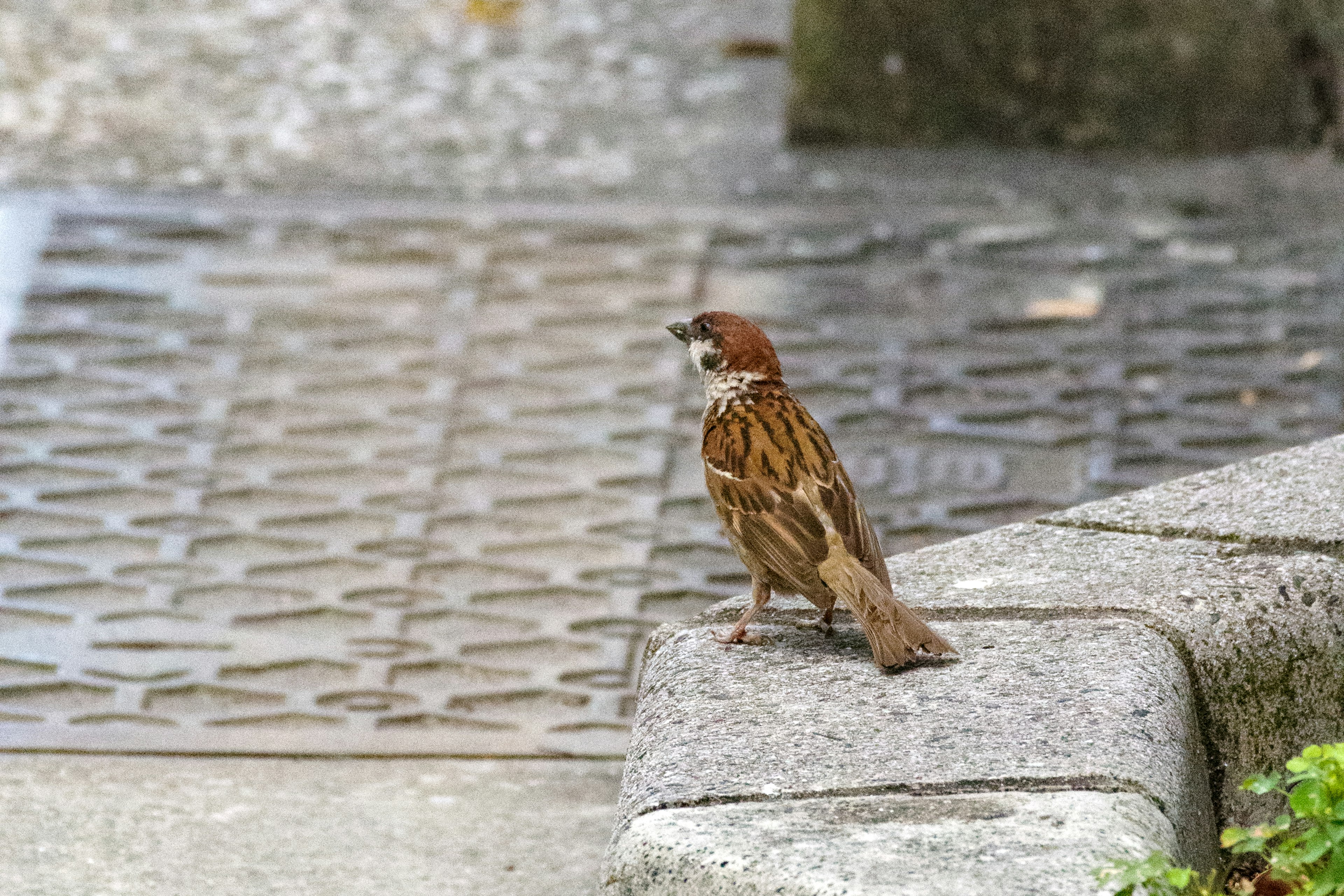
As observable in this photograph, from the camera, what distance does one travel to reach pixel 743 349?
3234 millimetres

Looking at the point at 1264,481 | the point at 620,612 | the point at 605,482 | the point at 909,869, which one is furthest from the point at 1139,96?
the point at 909,869

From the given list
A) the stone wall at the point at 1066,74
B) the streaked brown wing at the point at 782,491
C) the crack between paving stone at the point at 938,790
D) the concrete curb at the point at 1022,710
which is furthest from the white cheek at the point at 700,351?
the stone wall at the point at 1066,74

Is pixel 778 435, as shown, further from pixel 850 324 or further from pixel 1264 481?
pixel 850 324

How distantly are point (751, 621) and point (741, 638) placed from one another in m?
0.13

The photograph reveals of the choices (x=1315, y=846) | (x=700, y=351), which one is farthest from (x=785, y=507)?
(x=1315, y=846)

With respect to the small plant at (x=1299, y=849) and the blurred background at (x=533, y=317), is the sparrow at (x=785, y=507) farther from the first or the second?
the blurred background at (x=533, y=317)

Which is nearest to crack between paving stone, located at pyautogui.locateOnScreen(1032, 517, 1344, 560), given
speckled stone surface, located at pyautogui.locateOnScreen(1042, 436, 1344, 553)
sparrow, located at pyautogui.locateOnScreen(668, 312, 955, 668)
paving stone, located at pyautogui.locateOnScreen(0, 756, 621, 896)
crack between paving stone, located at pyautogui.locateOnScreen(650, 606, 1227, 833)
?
speckled stone surface, located at pyautogui.locateOnScreen(1042, 436, 1344, 553)

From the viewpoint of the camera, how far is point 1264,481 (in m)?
3.20

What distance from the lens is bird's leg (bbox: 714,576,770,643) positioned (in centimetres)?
289

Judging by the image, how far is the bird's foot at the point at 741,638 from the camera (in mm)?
2883

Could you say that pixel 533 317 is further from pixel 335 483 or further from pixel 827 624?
pixel 827 624

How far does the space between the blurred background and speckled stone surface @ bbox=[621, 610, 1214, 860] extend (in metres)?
0.75

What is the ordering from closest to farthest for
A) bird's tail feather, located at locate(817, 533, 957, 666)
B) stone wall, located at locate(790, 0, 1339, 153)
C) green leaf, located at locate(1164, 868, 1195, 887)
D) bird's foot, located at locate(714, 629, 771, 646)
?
green leaf, located at locate(1164, 868, 1195, 887) < bird's tail feather, located at locate(817, 533, 957, 666) < bird's foot, located at locate(714, 629, 771, 646) < stone wall, located at locate(790, 0, 1339, 153)

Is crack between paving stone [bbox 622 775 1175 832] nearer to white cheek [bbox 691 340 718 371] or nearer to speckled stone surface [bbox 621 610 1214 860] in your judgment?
speckled stone surface [bbox 621 610 1214 860]
